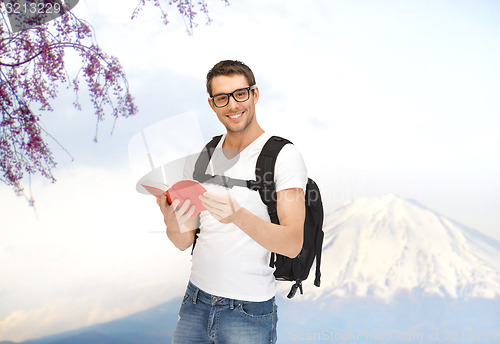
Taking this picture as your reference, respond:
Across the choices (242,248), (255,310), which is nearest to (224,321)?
(255,310)

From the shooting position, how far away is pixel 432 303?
2938 millimetres

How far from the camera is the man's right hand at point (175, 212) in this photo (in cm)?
116

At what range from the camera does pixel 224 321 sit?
1186 millimetres

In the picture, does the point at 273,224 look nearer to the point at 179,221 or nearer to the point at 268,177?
the point at 268,177

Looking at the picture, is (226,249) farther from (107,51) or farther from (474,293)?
(474,293)

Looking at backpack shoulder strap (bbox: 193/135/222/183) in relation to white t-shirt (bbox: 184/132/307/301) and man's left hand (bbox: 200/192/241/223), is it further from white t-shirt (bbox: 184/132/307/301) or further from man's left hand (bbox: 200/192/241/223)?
man's left hand (bbox: 200/192/241/223)

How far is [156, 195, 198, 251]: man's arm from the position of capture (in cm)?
117

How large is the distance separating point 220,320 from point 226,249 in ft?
0.58

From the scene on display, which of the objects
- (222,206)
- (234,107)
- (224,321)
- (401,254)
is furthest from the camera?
(401,254)

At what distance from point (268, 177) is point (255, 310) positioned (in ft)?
1.09

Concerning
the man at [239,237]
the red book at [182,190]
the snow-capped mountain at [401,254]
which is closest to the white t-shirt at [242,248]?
the man at [239,237]

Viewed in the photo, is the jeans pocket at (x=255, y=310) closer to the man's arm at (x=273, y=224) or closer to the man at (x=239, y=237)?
the man at (x=239, y=237)

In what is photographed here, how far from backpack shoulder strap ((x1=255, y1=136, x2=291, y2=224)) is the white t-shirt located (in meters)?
0.01

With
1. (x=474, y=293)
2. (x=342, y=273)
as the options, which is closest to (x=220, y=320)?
(x=342, y=273)
